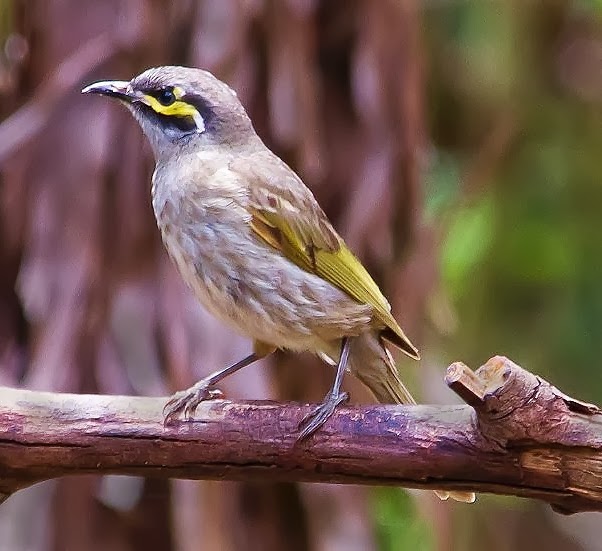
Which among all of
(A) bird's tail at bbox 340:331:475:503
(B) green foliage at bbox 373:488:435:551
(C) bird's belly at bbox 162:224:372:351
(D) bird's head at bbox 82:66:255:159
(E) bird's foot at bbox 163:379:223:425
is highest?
(D) bird's head at bbox 82:66:255:159

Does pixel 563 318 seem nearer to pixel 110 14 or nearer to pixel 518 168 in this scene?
pixel 518 168

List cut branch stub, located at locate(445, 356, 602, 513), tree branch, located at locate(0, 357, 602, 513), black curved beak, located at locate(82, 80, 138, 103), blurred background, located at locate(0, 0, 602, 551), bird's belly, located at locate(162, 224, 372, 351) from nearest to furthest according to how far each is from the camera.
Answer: cut branch stub, located at locate(445, 356, 602, 513)
tree branch, located at locate(0, 357, 602, 513)
bird's belly, located at locate(162, 224, 372, 351)
black curved beak, located at locate(82, 80, 138, 103)
blurred background, located at locate(0, 0, 602, 551)

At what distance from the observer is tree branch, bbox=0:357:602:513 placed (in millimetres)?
2115

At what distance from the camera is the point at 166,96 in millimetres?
2791

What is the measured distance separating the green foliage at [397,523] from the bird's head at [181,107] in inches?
77.8

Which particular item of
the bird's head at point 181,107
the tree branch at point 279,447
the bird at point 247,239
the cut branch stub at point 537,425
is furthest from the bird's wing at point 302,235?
the cut branch stub at point 537,425

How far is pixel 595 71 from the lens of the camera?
18.1 feet

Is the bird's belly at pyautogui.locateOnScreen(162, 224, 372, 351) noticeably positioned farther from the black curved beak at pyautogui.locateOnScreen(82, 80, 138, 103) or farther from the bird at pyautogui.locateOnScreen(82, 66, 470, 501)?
the black curved beak at pyautogui.locateOnScreen(82, 80, 138, 103)

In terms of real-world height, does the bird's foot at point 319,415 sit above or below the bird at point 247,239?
below

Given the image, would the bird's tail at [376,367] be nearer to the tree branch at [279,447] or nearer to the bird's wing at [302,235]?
the bird's wing at [302,235]

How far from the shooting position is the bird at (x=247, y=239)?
2648 mm

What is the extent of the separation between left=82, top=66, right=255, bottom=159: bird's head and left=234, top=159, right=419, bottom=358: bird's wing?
152 millimetres

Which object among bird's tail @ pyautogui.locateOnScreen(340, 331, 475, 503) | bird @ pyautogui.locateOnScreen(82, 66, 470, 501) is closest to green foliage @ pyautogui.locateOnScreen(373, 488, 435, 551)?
bird's tail @ pyautogui.locateOnScreen(340, 331, 475, 503)

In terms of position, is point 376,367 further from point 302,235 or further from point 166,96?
point 166,96
